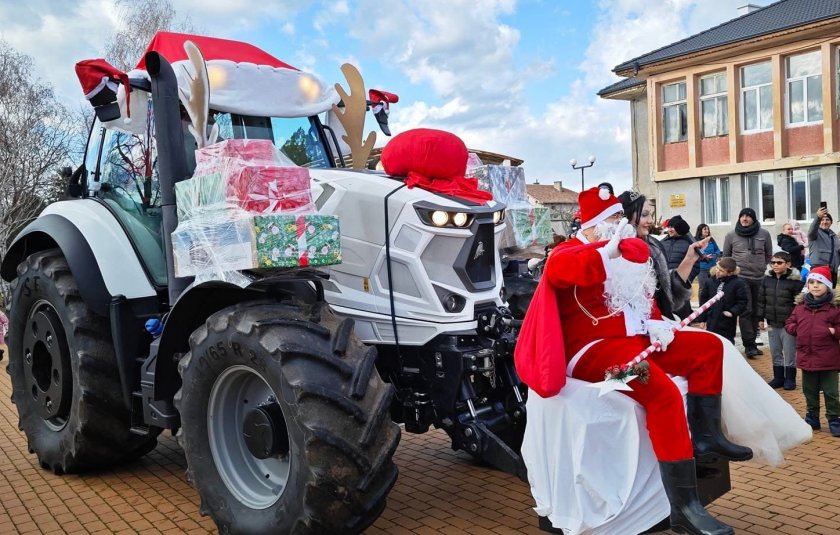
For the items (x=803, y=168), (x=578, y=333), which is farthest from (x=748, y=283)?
(x=803, y=168)

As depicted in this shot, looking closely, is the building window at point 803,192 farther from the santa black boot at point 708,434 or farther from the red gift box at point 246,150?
the red gift box at point 246,150

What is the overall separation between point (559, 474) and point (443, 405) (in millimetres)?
882

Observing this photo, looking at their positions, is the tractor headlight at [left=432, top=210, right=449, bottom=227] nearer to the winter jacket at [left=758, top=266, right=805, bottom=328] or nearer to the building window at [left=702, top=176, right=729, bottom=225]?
the winter jacket at [left=758, top=266, right=805, bottom=328]

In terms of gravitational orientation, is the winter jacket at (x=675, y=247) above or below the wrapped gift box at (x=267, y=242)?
below

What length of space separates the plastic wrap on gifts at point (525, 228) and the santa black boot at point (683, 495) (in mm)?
2138

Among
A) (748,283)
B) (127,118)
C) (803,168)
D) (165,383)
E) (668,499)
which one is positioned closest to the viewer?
(668,499)

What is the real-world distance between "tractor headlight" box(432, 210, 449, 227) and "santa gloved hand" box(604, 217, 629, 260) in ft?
3.23

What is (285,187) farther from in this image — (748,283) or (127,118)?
(748,283)

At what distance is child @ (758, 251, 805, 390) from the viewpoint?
28.9 feet

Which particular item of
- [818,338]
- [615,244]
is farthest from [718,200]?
[615,244]

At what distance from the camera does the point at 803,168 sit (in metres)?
25.4

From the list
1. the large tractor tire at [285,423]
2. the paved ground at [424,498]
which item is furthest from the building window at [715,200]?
the large tractor tire at [285,423]

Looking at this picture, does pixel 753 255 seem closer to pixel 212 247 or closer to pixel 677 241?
pixel 677 241

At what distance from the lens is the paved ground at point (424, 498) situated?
192 inches
